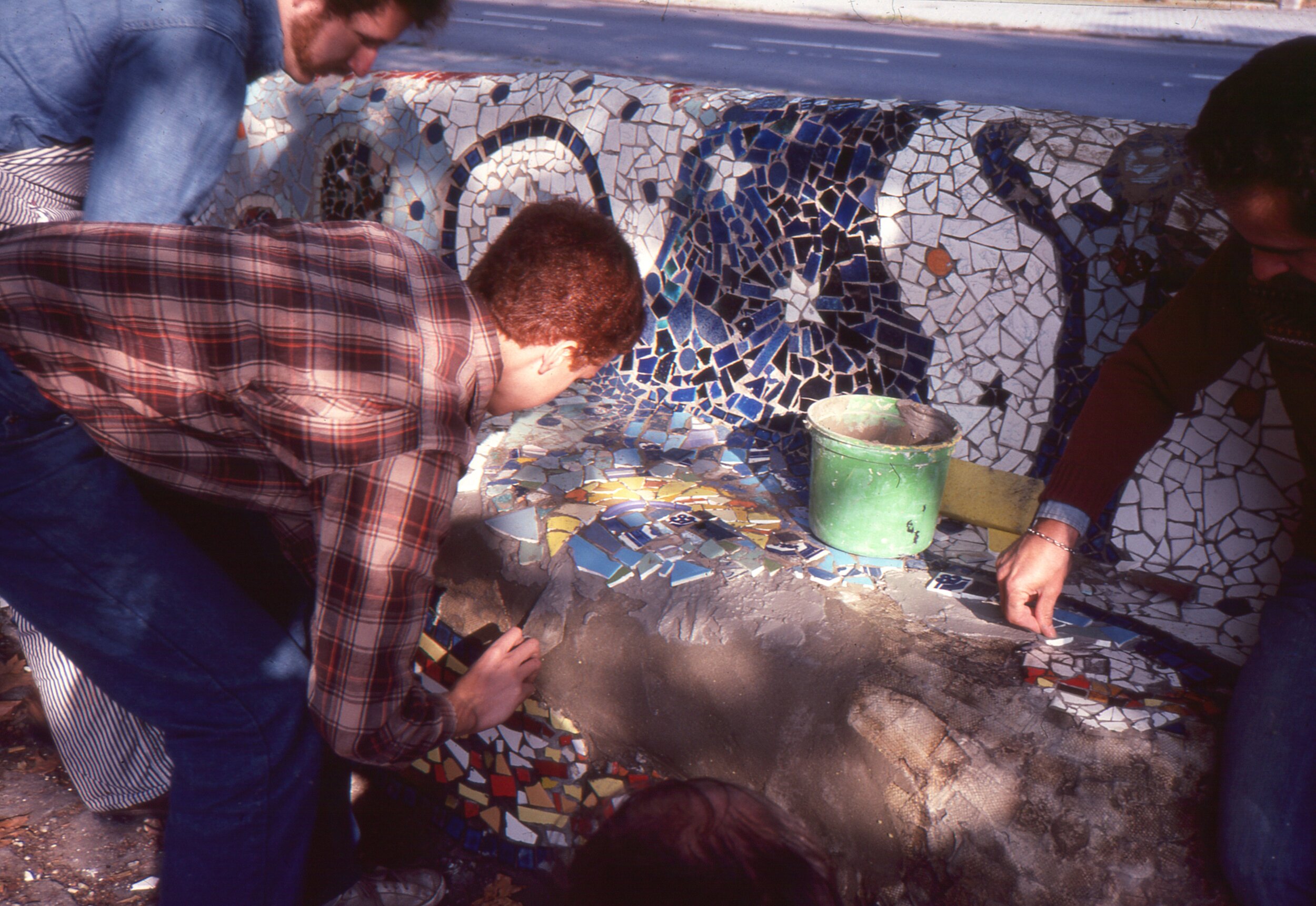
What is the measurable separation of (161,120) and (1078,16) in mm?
8477

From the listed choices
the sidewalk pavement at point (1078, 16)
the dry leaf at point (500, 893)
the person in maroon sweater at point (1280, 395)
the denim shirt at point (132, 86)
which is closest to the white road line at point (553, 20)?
the sidewalk pavement at point (1078, 16)

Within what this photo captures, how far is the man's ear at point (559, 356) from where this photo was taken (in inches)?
64.2

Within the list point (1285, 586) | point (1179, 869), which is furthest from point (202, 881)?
point (1285, 586)

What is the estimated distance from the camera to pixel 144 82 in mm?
1527

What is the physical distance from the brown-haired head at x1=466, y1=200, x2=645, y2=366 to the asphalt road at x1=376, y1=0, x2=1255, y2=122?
2.88m

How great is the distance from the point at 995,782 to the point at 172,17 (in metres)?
1.87

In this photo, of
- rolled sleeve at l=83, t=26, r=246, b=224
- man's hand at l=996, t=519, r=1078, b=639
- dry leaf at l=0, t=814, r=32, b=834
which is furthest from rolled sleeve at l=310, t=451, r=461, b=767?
dry leaf at l=0, t=814, r=32, b=834

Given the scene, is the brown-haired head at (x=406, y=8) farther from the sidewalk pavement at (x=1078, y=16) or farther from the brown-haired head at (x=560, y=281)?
the sidewalk pavement at (x=1078, y=16)

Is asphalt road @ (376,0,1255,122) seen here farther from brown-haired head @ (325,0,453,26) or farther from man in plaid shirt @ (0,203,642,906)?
man in plaid shirt @ (0,203,642,906)

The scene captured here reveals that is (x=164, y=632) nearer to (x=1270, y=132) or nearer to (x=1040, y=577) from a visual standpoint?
(x=1040, y=577)

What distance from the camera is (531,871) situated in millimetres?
2117

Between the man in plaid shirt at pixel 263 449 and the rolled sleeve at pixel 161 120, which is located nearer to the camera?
the man in plaid shirt at pixel 263 449

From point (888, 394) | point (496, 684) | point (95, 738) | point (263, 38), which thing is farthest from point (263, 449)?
point (888, 394)

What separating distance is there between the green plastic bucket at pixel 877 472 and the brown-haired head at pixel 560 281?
685 millimetres
